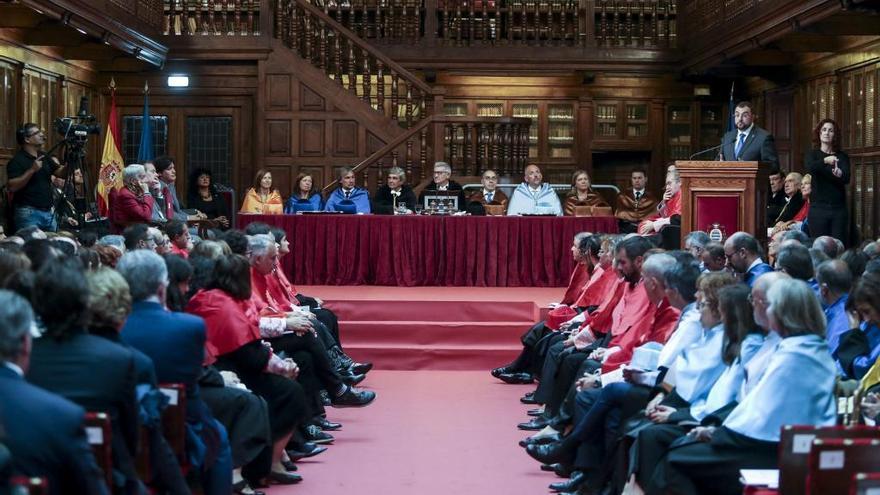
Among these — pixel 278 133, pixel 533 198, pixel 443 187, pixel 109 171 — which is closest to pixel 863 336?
pixel 533 198

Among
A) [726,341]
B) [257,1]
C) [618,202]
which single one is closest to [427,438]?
[726,341]

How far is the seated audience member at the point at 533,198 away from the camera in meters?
13.9

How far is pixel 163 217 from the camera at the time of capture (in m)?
11.4

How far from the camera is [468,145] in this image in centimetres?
1504

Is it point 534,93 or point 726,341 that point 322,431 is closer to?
point 726,341

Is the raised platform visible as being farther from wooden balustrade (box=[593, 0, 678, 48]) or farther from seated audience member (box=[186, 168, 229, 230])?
wooden balustrade (box=[593, 0, 678, 48])

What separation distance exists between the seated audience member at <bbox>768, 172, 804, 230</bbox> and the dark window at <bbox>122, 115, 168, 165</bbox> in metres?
8.28

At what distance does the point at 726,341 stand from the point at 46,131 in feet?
36.4

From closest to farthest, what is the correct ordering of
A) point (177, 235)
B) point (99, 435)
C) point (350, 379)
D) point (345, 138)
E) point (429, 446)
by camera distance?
point (99, 435) < point (429, 446) < point (177, 235) < point (350, 379) < point (345, 138)

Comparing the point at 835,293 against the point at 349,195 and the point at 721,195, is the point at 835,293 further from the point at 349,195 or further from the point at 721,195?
the point at 349,195

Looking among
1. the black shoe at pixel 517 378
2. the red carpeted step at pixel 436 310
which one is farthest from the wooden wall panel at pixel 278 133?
the black shoe at pixel 517 378

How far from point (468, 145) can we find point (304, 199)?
2.15 m

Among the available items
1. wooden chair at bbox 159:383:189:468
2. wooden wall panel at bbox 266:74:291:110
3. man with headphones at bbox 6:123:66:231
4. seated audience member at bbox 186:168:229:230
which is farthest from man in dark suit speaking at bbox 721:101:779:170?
wooden wall panel at bbox 266:74:291:110

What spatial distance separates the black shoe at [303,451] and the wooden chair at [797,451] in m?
3.88
